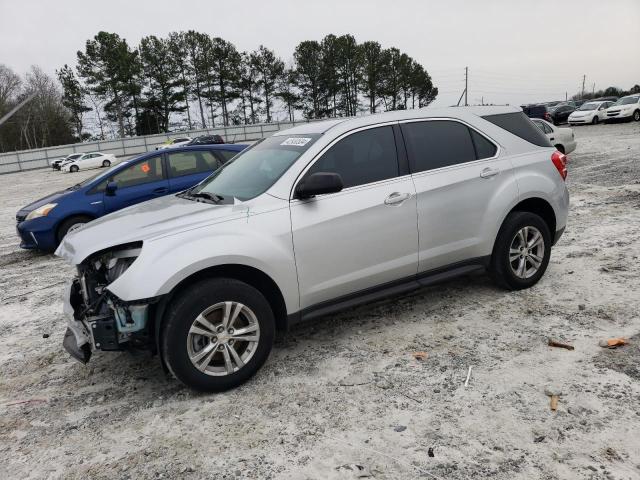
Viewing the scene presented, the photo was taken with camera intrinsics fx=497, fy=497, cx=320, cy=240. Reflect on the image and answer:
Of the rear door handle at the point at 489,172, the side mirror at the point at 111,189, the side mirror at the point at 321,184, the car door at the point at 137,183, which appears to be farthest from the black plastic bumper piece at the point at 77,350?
the side mirror at the point at 111,189

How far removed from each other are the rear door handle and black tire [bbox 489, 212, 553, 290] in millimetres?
456

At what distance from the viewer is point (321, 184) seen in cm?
354

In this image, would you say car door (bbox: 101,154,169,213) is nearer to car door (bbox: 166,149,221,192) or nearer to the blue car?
the blue car

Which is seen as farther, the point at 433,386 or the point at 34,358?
the point at 34,358

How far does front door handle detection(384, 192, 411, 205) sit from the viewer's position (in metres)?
3.97

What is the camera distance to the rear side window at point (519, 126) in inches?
189

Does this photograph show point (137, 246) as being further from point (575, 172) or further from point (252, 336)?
point (575, 172)

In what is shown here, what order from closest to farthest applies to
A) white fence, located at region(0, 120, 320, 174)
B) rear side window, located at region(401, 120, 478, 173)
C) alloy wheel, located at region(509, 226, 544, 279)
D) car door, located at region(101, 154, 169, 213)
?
rear side window, located at region(401, 120, 478, 173) → alloy wheel, located at region(509, 226, 544, 279) → car door, located at region(101, 154, 169, 213) → white fence, located at region(0, 120, 320, 174)

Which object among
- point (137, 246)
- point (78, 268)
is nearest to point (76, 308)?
point (78, 268)

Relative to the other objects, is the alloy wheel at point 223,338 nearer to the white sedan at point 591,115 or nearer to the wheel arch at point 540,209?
the wheel arch at point 540,209

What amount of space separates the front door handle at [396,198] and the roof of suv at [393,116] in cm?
66

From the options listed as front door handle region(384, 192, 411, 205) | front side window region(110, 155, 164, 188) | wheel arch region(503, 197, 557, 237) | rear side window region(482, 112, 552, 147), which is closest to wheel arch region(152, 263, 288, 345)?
front door handle region(384, 192, 411, 205)

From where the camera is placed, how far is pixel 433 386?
132 inches

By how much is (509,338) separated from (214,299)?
7.72ft
